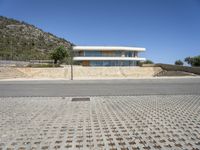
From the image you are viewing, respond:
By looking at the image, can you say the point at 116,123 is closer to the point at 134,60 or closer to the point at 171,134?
the point at 171,134

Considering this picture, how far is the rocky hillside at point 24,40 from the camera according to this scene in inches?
3132

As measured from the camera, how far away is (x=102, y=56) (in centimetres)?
6075

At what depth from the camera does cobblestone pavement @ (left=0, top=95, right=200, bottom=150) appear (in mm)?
5531

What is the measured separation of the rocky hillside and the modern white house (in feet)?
73.9

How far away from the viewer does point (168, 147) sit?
17.3ft

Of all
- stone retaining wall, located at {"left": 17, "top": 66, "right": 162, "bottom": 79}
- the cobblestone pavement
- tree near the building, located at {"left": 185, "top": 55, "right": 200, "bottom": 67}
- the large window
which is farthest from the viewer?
tree near the building, located at {"left": 185, "top": 55, "right": 200, "bottom": 67}

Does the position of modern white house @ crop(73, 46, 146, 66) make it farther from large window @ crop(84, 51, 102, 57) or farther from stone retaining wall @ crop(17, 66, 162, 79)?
stone retaining wall @ crop(17, 66, 162, 79)

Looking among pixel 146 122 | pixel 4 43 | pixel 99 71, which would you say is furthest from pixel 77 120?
pixel 4 43

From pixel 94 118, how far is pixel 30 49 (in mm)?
83325

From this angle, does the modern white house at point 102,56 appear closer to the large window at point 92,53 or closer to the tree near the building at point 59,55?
the large window at point 92,53

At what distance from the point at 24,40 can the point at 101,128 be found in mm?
91767

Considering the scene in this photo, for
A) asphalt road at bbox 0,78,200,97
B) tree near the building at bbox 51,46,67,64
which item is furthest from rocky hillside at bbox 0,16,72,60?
asphalt road at bbox 0,78,200,97

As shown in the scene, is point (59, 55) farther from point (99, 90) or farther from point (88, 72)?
point (99, 90)


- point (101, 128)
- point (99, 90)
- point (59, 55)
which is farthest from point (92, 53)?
point (101, 128)
